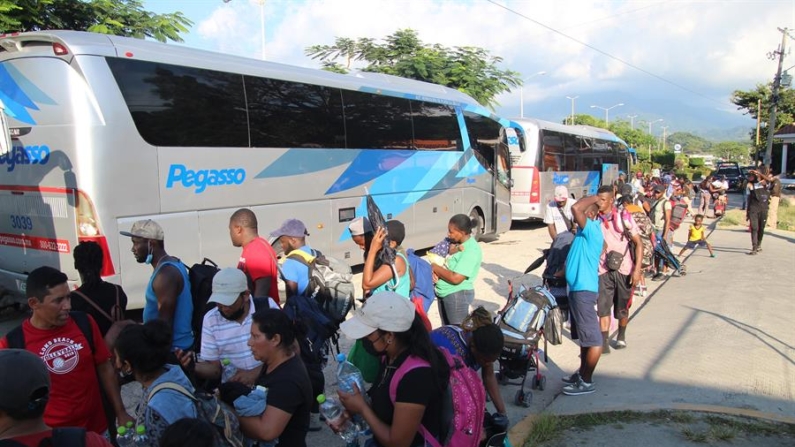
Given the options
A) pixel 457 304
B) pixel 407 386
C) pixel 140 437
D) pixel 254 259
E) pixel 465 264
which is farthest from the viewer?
pixel 457 304

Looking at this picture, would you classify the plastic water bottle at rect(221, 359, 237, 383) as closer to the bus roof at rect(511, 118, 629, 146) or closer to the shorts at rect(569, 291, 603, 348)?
the shorts at rect(569, 291, 603, 348)

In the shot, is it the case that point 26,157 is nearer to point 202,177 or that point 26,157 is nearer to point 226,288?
point 202,177

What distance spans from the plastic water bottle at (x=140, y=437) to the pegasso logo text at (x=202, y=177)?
4893 mm

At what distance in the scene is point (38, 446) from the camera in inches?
70.2

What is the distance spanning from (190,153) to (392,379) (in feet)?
17.6

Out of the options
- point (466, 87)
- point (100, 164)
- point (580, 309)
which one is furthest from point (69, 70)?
point (466, 87)

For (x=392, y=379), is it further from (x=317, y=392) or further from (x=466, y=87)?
(x=466, y=87)

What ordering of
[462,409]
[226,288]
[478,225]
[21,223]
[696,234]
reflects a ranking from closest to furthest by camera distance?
[462,409] < [226,288] < [21,223] < [696,234] < [478,225]

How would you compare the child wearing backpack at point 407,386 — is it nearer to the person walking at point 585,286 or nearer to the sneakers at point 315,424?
the sneakers at point 315,424

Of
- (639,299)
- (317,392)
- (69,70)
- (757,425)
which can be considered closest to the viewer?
(317,392)

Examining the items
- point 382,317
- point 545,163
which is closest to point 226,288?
point 382,317

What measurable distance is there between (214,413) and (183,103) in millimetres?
5419

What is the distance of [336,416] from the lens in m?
2.39

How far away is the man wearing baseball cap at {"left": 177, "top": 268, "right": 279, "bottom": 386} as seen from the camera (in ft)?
9.95
